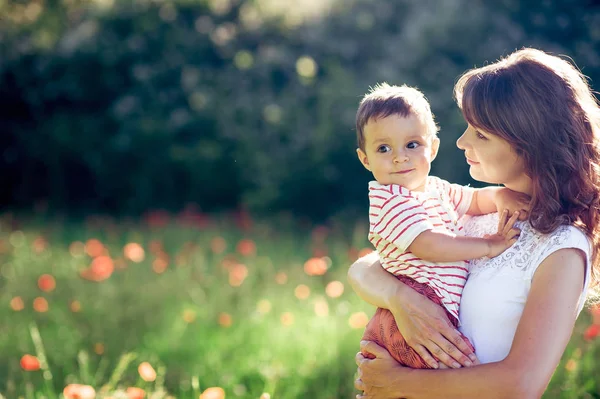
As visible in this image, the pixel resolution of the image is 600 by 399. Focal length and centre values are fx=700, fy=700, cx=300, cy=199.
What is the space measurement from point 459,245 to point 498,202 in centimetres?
22

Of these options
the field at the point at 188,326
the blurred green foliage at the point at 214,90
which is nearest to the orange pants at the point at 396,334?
the field at the point at 188,326

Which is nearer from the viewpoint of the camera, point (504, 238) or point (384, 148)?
point (504, 238)

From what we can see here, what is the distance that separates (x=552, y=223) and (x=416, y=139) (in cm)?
46

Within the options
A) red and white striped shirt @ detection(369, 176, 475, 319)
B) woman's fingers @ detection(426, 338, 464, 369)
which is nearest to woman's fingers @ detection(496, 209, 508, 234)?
red and white striped shirt @ detection(369, 176, 475, 319)

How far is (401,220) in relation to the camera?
2.04 meters

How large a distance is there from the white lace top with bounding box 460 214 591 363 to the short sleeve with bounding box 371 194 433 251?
22 cm

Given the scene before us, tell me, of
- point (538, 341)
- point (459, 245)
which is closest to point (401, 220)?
point (459, 245)

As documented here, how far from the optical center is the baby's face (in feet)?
6.79

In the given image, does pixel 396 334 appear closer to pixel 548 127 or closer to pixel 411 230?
pixel 411 230

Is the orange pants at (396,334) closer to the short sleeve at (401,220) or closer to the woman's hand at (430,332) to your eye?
the woman's hand at (430,332)

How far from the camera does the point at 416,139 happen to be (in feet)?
6.88

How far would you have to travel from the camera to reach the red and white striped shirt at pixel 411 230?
201 centimetres

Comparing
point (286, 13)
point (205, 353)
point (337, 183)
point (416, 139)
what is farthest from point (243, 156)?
point (416, 139)

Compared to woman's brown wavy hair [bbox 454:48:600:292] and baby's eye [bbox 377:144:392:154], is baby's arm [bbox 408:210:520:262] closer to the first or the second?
woman's brown wavy hair [bbox 454:48:600:292]
